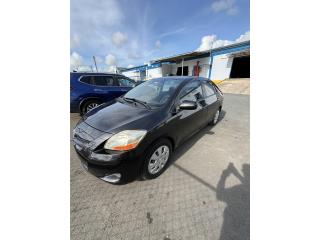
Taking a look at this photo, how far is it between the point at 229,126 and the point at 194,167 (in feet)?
8.38

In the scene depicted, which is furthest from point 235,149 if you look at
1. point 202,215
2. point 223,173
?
point 202,215

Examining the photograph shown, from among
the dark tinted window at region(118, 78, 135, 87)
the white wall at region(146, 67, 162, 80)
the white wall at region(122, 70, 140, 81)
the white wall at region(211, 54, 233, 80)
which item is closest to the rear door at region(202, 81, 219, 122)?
the dark tinted window at region(118, 78, 135, 87)

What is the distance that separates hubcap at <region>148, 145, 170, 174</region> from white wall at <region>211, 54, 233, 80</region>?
18.5 metres

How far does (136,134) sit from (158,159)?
64 centimetres

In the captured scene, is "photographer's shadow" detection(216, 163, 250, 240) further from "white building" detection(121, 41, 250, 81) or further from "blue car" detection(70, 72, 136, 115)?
"white building" detection(121, 41, 250, 81)

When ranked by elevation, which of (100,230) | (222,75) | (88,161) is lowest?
(100,230)

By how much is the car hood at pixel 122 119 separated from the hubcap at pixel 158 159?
0.48m

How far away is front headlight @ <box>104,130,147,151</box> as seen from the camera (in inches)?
68.4

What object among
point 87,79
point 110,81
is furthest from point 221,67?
point 87,79

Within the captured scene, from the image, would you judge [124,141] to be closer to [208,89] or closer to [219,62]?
[208,89]

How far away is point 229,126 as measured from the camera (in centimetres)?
438

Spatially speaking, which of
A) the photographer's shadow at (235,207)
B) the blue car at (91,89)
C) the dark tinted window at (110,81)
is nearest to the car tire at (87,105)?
the blue car at (91,89)

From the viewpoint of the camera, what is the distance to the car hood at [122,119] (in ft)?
6.17
